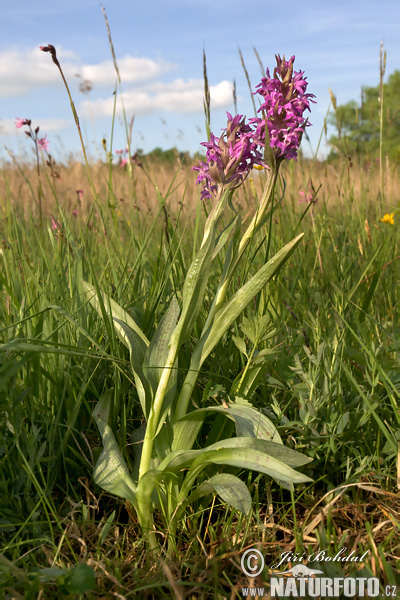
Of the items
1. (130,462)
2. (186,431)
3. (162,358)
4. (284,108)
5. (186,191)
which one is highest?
(284,108)

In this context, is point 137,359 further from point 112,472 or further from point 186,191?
point 186,191

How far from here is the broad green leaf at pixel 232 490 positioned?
37.4 inches

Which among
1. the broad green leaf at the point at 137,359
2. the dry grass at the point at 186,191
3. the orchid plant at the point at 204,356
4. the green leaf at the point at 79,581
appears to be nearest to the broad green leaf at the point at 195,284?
the orchid plant at the point at 204,356

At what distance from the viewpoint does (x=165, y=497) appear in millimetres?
1167

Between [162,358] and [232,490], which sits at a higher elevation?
[162,358]

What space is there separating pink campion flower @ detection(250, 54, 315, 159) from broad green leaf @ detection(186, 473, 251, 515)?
0.75 metres

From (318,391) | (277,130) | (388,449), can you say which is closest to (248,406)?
(318,391)

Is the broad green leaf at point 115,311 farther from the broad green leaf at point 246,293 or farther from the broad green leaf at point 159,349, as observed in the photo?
the broad green leaf at point 246,293

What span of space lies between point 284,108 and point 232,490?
872mm

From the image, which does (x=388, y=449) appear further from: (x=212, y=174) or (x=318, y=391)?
(x=212, y=174)

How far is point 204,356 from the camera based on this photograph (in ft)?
3.81

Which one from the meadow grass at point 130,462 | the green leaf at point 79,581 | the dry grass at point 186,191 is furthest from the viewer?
the dry grass at point 186,191

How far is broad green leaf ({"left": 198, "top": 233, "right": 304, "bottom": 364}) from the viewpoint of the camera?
1123 mm

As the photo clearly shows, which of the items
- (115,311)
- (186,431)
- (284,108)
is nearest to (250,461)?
(186,431)
